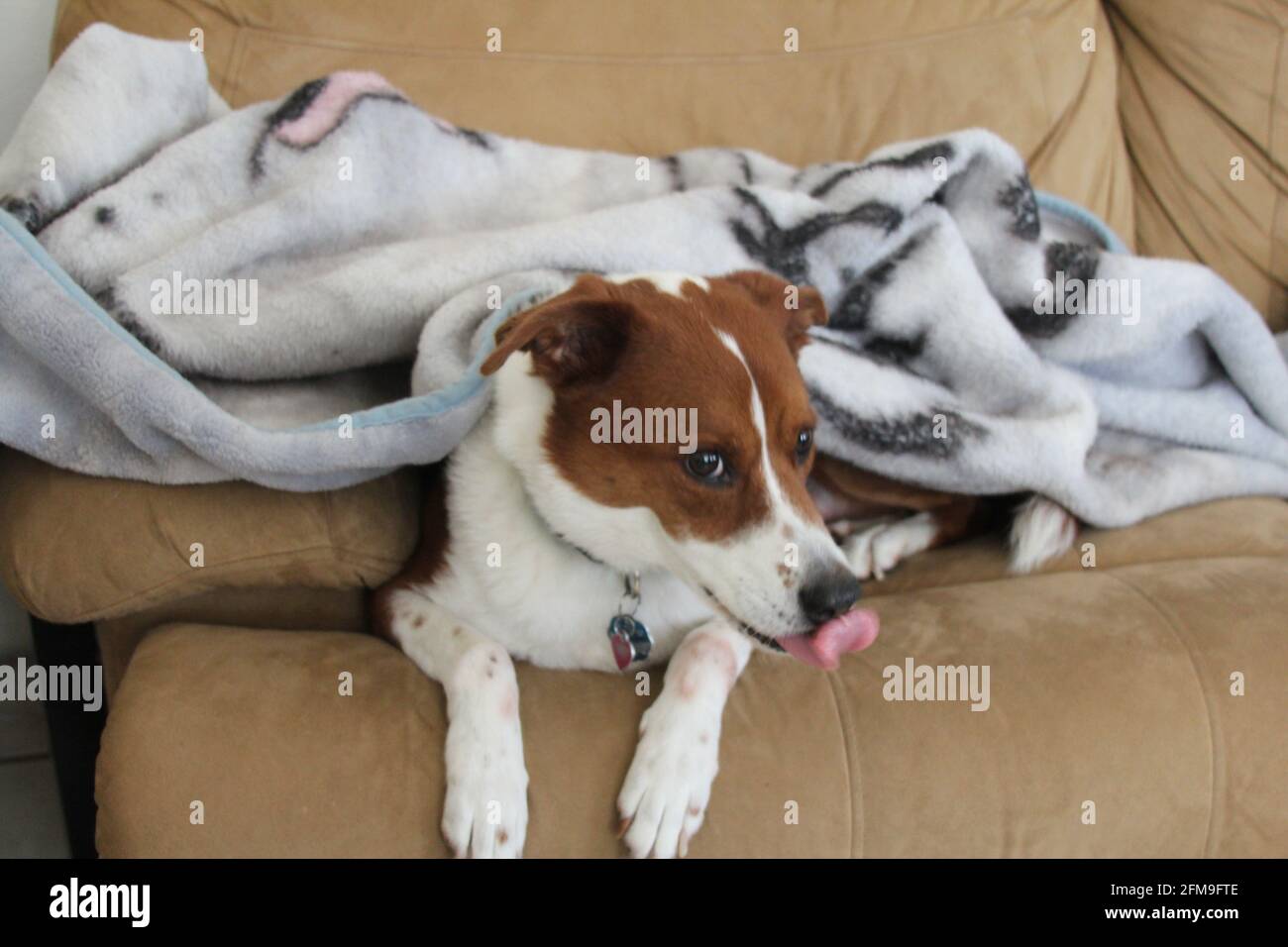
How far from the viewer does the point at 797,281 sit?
1.64m

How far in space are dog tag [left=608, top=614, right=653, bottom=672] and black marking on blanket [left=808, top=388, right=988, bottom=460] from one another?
438mm

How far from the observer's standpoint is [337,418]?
128cm

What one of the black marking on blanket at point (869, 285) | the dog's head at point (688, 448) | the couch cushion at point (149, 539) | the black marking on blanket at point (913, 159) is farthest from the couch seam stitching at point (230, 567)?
the black marking on blanket at point (913, 159)

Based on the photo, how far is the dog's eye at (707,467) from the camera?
1.17 m

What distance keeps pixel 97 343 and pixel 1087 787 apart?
1243 millimetres

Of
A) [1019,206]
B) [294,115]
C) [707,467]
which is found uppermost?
[294,115]

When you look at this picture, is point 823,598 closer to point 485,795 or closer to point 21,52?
point 485,795

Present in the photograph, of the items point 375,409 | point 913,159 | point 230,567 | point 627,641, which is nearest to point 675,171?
point 913,159

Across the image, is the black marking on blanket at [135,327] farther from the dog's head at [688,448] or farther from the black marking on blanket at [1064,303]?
the black marking on blanket at [1064,303]

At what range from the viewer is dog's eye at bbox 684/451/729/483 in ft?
3.83

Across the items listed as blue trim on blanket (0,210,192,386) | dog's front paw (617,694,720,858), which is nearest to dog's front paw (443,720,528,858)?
dog's front paw (617,694,720,858)

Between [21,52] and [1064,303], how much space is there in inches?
74.4

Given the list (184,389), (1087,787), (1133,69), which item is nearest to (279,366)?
(184,389)
